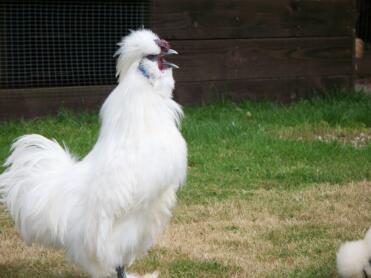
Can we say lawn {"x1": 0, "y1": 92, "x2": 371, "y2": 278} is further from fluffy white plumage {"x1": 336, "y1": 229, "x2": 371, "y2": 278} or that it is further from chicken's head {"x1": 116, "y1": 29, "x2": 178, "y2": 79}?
chicken's head {"x1": 116, "y1": 29, "x2": 178, "y2": 79}

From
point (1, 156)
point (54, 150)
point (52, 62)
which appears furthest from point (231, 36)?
point (54, 150)

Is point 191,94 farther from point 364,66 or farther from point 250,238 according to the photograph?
point 364,66

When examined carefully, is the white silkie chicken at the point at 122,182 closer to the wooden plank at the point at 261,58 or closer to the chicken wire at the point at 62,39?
the chicken wire at the point at 62,39

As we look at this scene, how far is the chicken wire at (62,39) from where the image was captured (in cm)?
916

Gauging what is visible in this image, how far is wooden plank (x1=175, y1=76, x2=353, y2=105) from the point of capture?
391 inches

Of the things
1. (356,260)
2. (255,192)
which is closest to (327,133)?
(255,192)

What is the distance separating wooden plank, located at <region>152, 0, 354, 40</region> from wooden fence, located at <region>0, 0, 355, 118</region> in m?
0.01

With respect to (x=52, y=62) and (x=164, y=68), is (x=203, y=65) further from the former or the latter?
(x=164, y=68)

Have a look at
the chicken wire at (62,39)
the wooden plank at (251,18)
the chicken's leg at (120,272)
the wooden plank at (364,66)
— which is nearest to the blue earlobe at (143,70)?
the chicken's leg at (120,272)

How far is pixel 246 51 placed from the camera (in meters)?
10.2

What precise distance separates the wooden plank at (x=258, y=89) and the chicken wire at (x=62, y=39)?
3.33 feet

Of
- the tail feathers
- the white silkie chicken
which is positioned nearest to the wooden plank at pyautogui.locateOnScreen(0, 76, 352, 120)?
the tail feathers

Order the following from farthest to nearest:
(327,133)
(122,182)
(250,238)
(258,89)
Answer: (258,89), (327,133), (250,238), (122,182)

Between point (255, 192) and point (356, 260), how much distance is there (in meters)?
2.21
